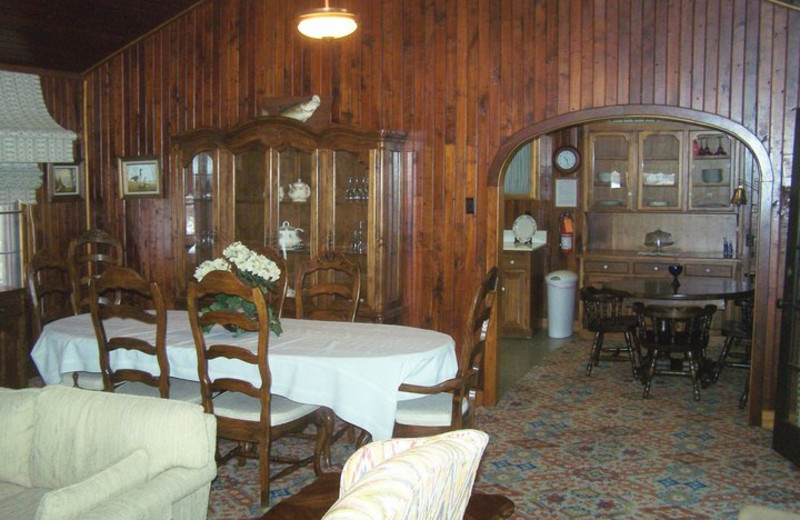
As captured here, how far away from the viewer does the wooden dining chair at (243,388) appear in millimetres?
3453

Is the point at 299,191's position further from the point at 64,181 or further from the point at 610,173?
the point at 610,173

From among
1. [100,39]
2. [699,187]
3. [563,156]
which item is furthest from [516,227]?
[100,39]

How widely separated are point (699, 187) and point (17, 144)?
674cm

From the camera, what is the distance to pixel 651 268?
26.3ft

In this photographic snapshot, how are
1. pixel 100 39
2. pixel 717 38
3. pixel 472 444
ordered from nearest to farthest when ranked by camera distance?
pixel 472 444 < pixel 717 38 < pixel 100 39

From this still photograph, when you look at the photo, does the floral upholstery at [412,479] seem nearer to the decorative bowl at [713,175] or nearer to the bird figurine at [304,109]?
the bird figurine at [304,109]

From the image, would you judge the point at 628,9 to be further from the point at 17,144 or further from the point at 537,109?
the point at 17,144

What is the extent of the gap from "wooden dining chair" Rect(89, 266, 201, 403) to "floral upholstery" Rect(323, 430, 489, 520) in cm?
205

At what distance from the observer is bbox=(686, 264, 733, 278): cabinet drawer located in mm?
7789

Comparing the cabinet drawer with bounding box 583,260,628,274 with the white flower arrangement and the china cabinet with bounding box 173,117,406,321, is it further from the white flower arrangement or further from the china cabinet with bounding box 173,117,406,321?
the white flower arrangement

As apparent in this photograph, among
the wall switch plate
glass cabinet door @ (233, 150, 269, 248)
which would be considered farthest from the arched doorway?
glass cabinet door @ (233, 150, 269, 248)

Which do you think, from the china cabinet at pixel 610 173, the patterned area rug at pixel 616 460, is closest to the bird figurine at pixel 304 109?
the patterned area rug at pixel 616 460

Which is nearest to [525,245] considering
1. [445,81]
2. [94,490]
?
[445,81]

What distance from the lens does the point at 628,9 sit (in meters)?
4.88
